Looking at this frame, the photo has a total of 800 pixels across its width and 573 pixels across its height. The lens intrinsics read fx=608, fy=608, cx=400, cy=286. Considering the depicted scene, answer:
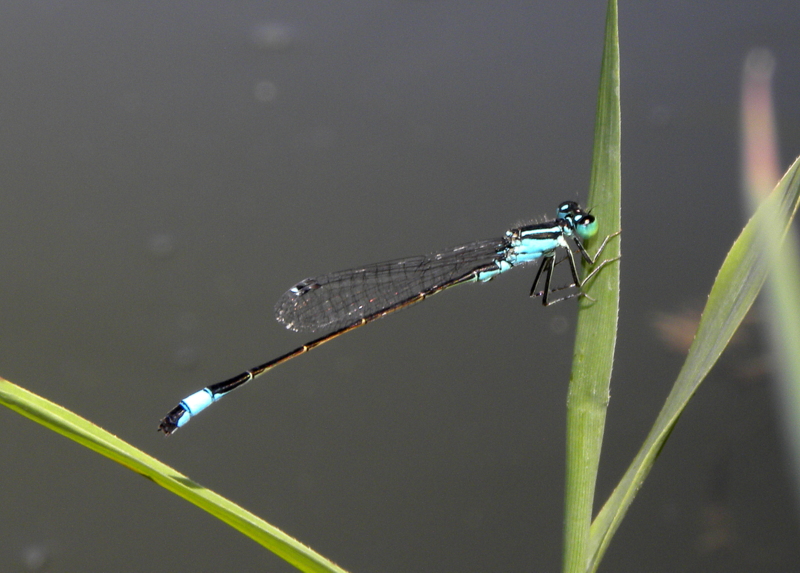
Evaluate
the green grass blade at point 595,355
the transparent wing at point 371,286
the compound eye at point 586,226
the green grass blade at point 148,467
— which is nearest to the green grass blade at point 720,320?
the green grass blade at point 595,355

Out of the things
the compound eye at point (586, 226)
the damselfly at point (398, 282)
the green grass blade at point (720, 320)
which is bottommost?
the green grass blade at point (720, 320)

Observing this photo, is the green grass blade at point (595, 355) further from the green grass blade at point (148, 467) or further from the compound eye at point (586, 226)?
the green grass blade at point (148, 467)

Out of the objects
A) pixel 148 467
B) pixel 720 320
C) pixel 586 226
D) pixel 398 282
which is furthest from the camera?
pixel 398 282

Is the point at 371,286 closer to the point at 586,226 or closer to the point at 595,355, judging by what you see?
the point at 586,226

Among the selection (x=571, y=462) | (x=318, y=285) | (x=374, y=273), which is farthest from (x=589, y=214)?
(x=318, y=285)

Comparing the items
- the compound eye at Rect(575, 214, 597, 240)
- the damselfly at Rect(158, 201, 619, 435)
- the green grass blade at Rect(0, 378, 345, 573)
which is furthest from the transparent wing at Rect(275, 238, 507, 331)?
the green grass blade at Rect(0, 378, 345, 573)

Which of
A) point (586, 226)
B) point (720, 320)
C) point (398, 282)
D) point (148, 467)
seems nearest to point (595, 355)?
point (720, 320)

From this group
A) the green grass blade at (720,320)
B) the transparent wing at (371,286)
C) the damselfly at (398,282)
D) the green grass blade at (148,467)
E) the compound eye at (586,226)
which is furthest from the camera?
the transparent wing at (371,286)
